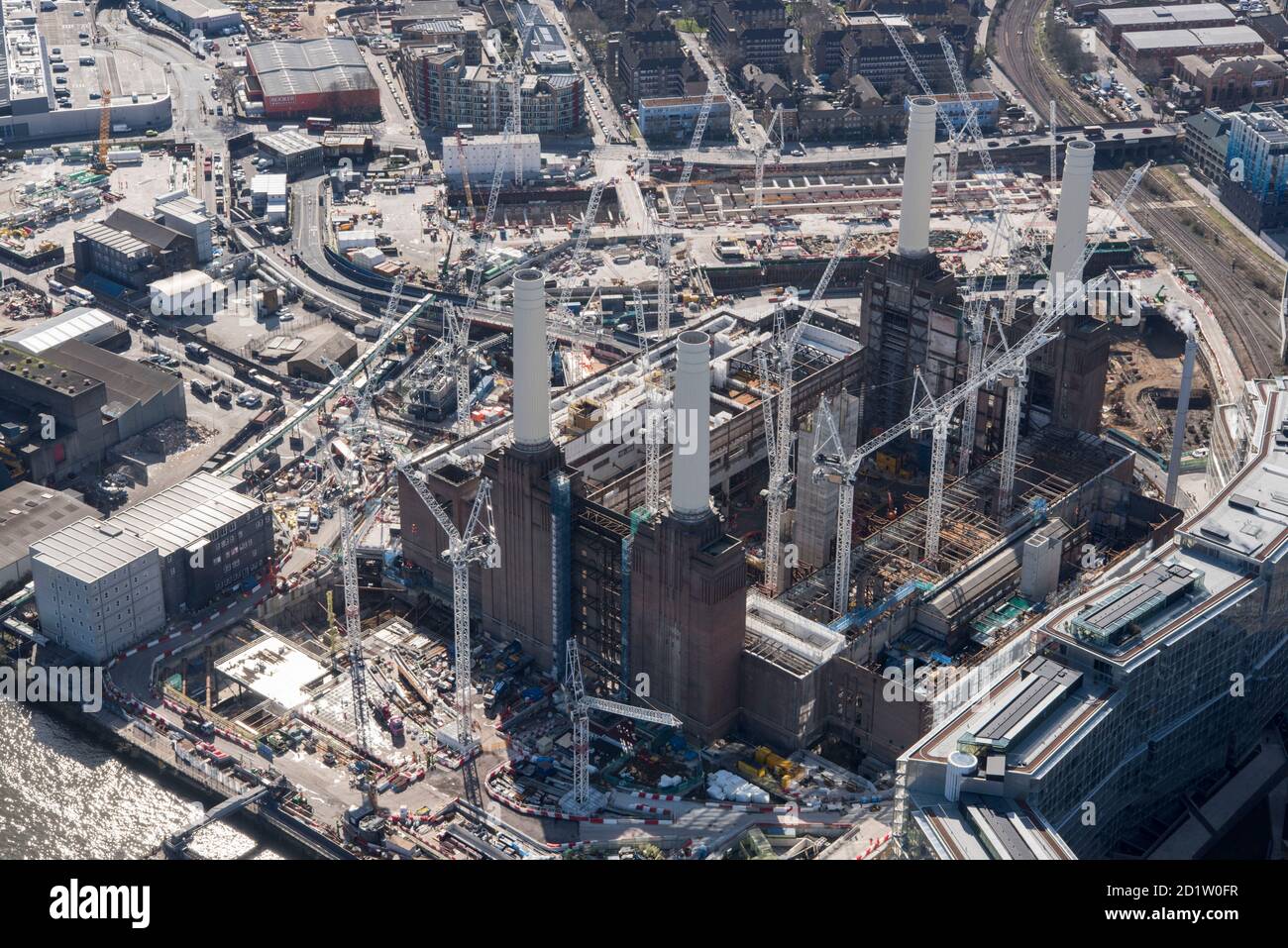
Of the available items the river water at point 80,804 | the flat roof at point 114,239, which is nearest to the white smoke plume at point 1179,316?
the river water at point 80,804

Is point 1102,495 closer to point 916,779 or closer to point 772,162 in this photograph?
point 916,779

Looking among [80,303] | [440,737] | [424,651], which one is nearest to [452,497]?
[424,651]

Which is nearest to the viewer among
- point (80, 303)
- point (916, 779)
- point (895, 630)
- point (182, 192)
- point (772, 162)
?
point (916, 779)

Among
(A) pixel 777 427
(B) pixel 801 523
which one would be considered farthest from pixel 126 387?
(B) pixel 801 523

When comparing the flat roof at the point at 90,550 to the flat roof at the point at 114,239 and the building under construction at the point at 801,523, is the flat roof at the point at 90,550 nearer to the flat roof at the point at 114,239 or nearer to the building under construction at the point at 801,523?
the building under construction at the point at 801,523

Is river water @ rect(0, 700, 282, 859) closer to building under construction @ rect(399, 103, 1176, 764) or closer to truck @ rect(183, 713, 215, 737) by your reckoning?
truck @ rect(183, 713, 215, 737)

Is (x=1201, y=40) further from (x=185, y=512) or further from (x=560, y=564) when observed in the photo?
(x=185, y=512)
